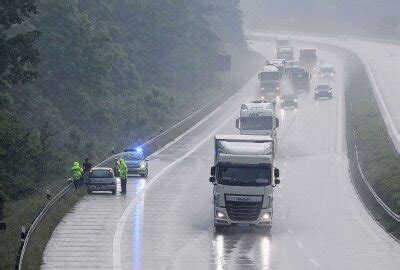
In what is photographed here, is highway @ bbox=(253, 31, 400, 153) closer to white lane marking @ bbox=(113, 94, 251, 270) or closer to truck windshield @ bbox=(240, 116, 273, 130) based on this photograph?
truck windshield @ bbox=(240, 116, 273, 130)

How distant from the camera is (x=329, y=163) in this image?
72.2 meters

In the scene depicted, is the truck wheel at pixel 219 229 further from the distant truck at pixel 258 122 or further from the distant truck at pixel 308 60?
the distant truck at pixel 308 60

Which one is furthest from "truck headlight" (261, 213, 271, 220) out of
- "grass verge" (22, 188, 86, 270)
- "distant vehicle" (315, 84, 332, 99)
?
"distant vehicle" (315, 84, 332, 99)

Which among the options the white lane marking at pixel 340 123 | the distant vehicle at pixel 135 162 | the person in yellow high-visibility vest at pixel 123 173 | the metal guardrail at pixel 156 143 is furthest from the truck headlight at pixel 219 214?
the white lane marking at pixel 340 123

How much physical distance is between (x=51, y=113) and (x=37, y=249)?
51.7 m

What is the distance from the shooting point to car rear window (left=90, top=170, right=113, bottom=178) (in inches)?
2173

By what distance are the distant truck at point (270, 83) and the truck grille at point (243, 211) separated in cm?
7622

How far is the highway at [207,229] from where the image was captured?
3853 cm

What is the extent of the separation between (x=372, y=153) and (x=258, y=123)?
8160 millimetres

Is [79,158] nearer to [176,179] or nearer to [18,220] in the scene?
[176,179]

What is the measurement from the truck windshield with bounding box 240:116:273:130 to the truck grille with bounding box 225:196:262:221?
28012 mm

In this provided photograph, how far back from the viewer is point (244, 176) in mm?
43594

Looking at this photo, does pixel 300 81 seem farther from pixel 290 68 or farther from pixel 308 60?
pixel 308 60

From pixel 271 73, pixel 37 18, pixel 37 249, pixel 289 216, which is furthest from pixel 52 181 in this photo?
pixel 271 73
